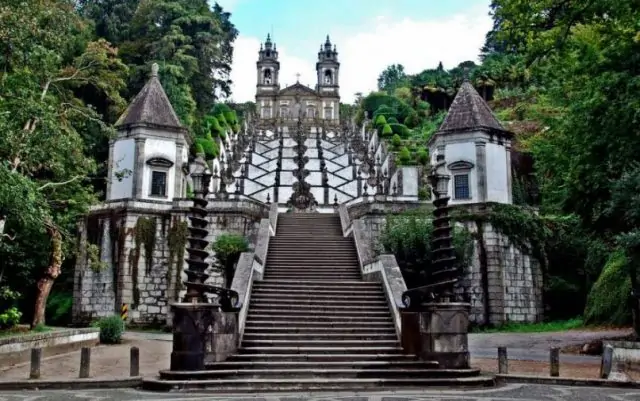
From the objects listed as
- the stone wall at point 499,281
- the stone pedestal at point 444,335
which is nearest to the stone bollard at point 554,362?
the stone pedestal at point 444,335

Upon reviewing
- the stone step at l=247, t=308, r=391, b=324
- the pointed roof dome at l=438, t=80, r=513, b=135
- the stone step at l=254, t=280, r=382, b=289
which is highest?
the pointed roof dome at l=438, t=80, r=513, b=135

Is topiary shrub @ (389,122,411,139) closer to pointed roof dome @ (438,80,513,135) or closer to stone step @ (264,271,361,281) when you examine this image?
pointed roof dome @ (438,80,513,135)

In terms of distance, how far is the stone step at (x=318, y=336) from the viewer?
45.7 ft

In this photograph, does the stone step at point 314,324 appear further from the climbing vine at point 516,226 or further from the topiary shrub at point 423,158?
the topiary shrub at point 423,158

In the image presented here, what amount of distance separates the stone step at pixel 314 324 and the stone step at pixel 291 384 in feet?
9.97

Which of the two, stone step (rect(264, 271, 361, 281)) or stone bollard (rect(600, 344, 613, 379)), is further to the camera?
stone step (rect(264, 271, 361, 281))

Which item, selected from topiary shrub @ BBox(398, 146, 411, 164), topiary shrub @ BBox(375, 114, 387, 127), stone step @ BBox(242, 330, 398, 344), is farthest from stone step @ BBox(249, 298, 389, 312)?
topiary shrub @ BBox(375, 114, 387, 127)

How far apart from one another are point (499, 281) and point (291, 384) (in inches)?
603

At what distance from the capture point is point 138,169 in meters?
26.8

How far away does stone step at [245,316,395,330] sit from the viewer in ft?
47.8

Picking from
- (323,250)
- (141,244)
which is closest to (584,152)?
(323,250)

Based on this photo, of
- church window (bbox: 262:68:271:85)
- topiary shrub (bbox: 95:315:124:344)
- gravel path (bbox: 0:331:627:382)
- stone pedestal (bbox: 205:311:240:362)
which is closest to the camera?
stone pedestal (bbox: 205:311:240:362)

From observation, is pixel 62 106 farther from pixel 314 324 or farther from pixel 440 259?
pixel 440 259

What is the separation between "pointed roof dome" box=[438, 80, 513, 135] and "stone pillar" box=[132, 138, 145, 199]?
43.3 feet
